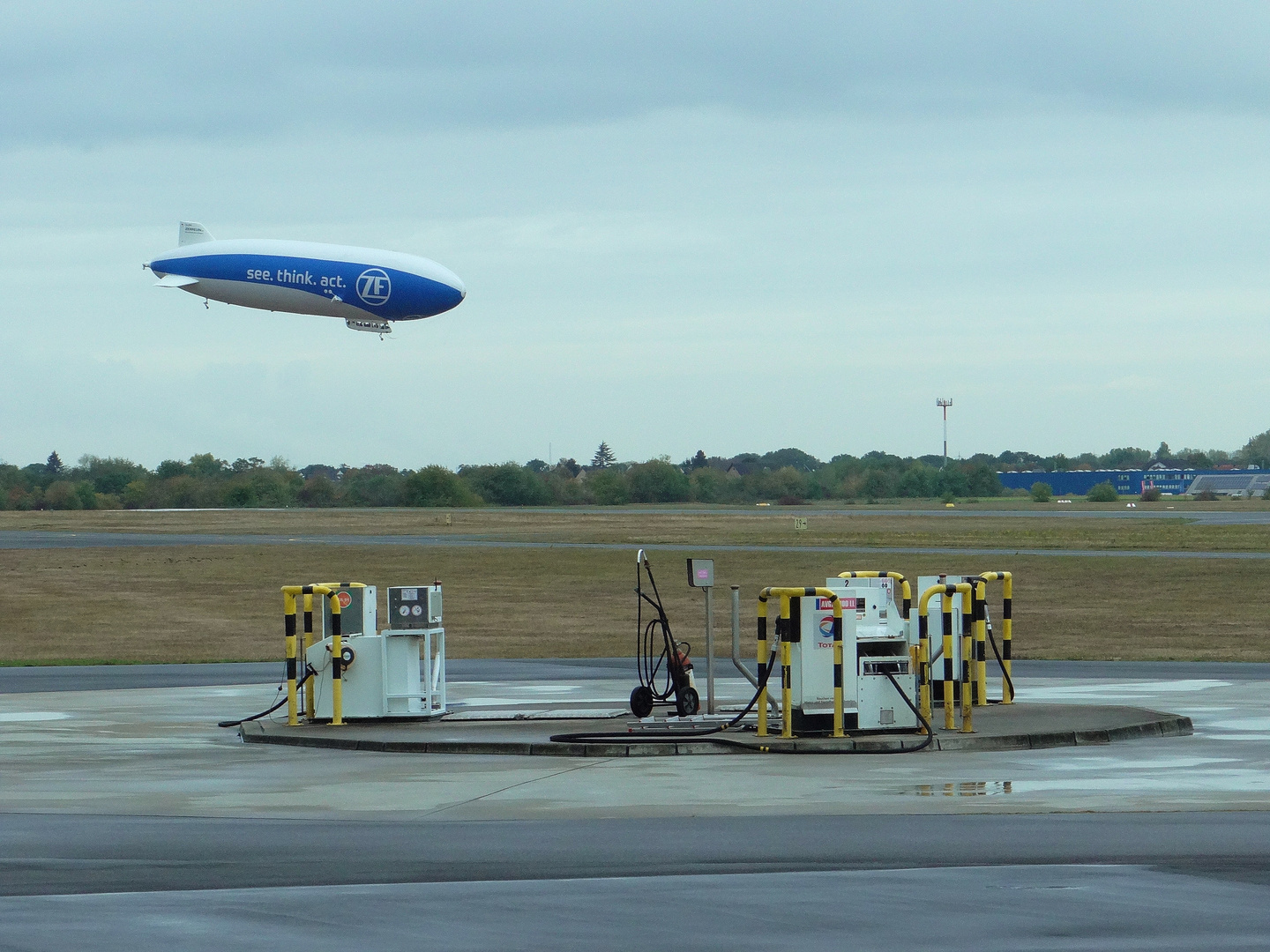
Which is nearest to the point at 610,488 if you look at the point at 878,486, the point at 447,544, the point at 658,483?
the point at 658,483

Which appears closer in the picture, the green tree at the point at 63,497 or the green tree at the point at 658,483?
the green tree at the point at 63,497

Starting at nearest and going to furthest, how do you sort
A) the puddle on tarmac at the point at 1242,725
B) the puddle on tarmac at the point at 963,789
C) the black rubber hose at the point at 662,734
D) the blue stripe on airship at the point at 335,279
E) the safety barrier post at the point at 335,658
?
1. the puddle on tarmac at the point at 963,789
2. the black rubber hose at the point at 662,734
3. the puddle on tarmac at the point at 1242,725
4. the safety barrier post at the point at 335,658
5. the blue stripe on airship at the point at 335,279

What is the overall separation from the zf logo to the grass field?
8451mm

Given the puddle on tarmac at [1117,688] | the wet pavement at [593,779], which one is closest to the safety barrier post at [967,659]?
the wet pavement at [593,779]

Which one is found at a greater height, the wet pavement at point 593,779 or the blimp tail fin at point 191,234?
the blimp tail fin at point 191,234

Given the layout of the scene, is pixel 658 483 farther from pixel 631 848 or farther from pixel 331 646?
pixel 631 848

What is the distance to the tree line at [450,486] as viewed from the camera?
15312 centimetres

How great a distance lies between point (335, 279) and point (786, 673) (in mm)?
24801

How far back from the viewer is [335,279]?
39.5 meters

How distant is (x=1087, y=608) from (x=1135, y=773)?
29.8 meters

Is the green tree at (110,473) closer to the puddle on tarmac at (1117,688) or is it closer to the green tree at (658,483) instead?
the green tree at (658,483)

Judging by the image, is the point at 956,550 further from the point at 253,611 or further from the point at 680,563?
the point at 253,611

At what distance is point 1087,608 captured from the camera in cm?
4344

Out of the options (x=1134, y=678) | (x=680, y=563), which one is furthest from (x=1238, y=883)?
(x=680, y=563)
